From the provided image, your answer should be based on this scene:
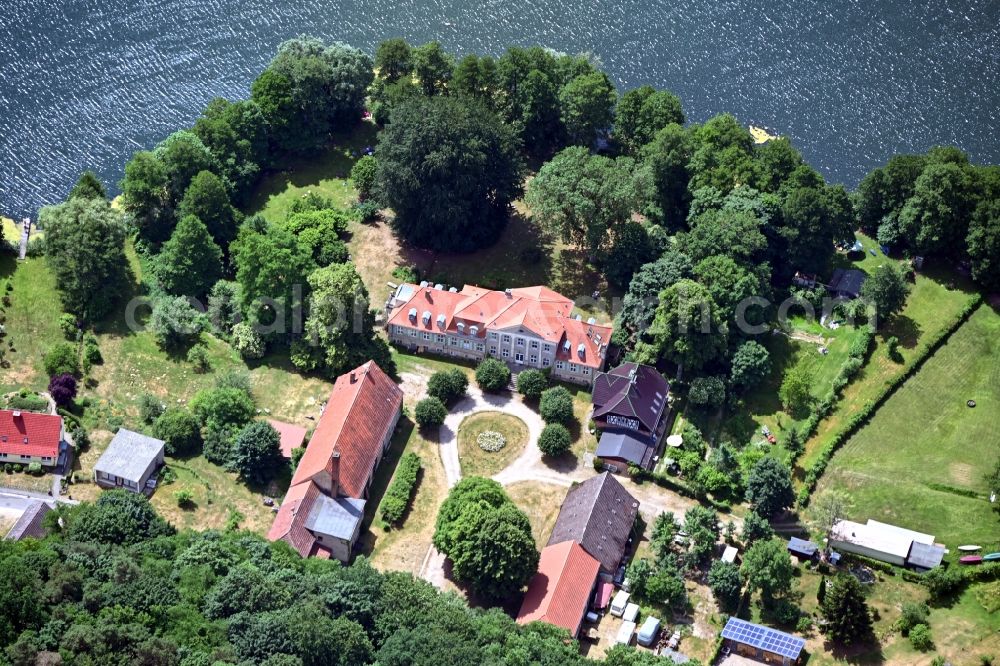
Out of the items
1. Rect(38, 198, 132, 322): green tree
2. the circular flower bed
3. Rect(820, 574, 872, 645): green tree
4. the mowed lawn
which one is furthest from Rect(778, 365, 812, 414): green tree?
Rect(38, 198, 132, 322): green tree

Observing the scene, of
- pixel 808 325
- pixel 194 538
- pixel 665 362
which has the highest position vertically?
pixel 808 325

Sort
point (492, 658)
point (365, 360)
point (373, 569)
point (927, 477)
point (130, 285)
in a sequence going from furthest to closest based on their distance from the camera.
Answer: point (130, 285) → point (365, 360) → point (927, 477) → point (373, 569) → point (492, 658)

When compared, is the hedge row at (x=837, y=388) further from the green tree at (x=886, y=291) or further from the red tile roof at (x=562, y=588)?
the red tile roof at (x=562, y=588)

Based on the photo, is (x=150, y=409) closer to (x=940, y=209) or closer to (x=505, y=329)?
(x=505, y=329)


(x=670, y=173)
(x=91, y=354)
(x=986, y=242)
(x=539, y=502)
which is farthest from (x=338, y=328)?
(x=986, y=242)

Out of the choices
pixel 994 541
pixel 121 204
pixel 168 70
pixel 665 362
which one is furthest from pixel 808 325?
pixel 168 70

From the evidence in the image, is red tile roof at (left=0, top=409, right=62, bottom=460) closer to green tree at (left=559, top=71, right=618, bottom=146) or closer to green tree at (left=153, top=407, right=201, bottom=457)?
green tree at (left=153, top=407, right=201, bottom=457)

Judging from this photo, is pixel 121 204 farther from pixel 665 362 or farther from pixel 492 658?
pixel 492 658
